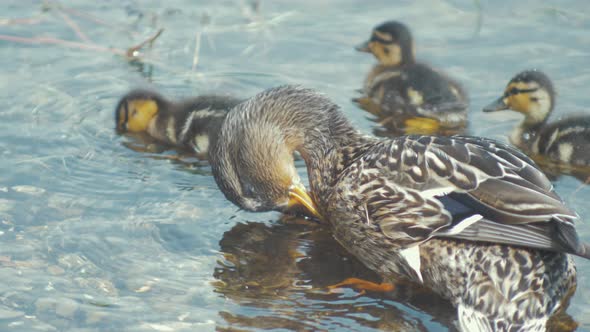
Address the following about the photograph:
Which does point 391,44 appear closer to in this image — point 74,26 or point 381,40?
point 381,40

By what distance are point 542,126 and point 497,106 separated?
9.8 inches

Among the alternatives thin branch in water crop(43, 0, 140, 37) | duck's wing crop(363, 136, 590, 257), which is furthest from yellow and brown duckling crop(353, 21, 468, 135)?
duck's wing crop(363, 136, 590, 257)

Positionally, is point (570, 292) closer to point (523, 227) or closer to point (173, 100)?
point (523, 227)

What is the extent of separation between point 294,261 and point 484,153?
2.95ft

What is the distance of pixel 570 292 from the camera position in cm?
361

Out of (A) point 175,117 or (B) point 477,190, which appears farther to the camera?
(A) point 175,117

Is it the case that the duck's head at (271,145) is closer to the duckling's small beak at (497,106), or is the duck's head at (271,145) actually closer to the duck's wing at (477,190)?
the duck's wing at (477,190)

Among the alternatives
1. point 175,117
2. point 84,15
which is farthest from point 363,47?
point 84,15

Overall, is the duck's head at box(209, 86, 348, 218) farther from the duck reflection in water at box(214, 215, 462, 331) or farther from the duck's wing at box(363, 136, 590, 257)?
the duck's wing at box(363, 136, 590, 257)

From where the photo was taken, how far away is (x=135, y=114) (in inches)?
202

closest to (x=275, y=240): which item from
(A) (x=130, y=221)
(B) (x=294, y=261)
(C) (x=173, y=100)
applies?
(B) (x=294, y=261)

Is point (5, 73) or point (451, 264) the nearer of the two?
point (451, 264)

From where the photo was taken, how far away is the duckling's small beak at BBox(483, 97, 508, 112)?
517cm

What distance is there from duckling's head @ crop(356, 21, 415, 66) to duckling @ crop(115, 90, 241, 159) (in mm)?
1057
